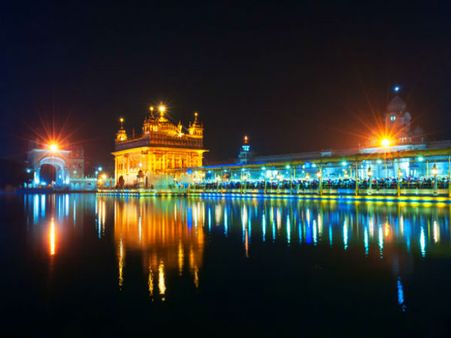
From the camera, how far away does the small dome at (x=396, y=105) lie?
68.3 metres

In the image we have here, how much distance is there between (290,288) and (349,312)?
1132 millimetres

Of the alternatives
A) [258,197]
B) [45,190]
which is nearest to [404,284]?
[258,197]

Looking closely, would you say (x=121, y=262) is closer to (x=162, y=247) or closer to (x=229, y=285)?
(x=162, y=247)

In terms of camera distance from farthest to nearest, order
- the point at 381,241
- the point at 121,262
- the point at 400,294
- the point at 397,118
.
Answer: the point at 397,118
the point at 381,241
the point at 121,262
the point at 400,294

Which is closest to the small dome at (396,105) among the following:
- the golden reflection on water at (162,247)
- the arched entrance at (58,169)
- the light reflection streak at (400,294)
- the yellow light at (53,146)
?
the arched entrance at (58,169)

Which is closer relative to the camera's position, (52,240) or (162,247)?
(162,247)

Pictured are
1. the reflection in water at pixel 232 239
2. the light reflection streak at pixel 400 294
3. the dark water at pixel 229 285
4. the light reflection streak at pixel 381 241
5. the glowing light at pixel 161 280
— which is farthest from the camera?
the light reflection streak at pixel 381 241

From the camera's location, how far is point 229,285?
6133mm

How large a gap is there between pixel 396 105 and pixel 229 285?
2700 inches

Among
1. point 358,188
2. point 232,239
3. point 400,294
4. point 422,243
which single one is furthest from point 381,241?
point 358,188

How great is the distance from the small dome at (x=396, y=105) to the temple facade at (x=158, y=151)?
93.8 ft

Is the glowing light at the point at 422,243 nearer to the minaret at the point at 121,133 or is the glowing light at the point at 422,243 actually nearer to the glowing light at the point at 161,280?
the glowing light at the point at 161,280

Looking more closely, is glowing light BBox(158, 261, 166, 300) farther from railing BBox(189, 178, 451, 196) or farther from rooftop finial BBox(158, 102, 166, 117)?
rooftop finial BBox(158, 102, 166, 117)

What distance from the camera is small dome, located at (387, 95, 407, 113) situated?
68312mm
